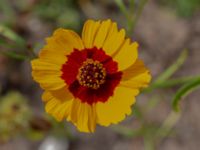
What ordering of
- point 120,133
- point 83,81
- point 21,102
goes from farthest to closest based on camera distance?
point 120,133 < point 21,102 < point 83,81

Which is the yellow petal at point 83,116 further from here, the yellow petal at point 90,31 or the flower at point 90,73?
the yellow petal at point 90,31

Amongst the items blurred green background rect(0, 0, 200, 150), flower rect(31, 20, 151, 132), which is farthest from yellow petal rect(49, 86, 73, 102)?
blurred green background rect(0, 0, 200, 150)

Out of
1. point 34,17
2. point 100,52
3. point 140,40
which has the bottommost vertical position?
point 34,17

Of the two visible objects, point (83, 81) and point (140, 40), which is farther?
point (140, 40)

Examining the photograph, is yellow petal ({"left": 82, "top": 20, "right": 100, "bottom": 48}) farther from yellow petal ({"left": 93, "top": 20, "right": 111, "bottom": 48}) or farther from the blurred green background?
the blurred green background

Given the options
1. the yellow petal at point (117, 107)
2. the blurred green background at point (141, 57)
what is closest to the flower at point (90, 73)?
the yellow petal at point (117, 107)

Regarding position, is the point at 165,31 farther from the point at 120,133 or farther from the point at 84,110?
the point at 84,110

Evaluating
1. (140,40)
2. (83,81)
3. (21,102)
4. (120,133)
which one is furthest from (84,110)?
(140,40)

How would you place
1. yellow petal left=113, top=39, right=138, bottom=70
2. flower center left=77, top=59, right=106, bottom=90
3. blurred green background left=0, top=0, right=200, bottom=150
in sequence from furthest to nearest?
blurred green background left=0, top=0, right=200, bottom=150
flower center left=77, top=59, right=106, bottom=90
yellow petal left=113, top=39, right=138, bottom=70
